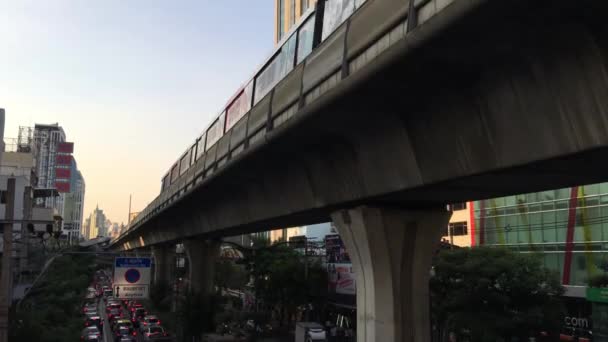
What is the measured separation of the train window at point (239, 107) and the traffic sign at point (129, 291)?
455 inches

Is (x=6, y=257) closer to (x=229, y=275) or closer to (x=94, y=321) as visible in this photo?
(x=94, y=321)

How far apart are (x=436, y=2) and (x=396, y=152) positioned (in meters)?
4.22

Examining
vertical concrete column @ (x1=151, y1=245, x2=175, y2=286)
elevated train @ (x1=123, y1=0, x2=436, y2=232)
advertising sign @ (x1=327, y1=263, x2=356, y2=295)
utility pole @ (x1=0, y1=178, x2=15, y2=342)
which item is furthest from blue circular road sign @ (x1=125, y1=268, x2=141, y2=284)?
vertical concrete column @ (x1=151, y1=245, x2=175, y2=286)

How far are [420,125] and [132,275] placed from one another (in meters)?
22.9

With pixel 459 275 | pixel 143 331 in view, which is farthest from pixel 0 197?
pixel 459 275

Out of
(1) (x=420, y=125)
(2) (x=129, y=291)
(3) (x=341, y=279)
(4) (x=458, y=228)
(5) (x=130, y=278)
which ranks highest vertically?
(1) (x=420, y=125)

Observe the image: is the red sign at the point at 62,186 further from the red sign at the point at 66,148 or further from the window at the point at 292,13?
the window at the point at 292,13

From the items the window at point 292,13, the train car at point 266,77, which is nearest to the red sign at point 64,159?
the window at point 292,13

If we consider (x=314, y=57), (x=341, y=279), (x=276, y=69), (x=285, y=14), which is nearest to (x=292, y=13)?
(x=285, y=14)

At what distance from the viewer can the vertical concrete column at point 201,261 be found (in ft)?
139

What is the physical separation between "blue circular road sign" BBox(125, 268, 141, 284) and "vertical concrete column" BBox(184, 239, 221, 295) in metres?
13.5

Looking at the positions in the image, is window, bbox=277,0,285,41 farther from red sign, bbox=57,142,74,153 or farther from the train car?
the train car

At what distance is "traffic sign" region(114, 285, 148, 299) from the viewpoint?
28264 mm

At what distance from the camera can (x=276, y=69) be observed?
54.2ft
